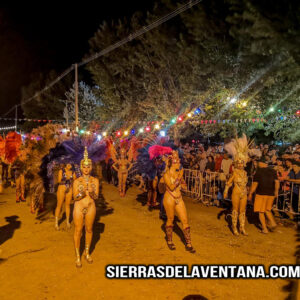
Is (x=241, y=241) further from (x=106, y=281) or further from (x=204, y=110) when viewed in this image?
(x=204, y=110)

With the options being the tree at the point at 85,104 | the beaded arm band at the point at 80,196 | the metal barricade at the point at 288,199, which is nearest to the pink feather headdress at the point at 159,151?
the metal barricade at the point at 288,199

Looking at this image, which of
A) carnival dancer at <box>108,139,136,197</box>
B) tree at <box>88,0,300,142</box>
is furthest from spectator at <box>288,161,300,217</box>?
carnival dancer at <box>108,139,136,197</box>

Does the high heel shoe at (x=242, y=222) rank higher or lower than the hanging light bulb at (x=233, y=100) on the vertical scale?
lower

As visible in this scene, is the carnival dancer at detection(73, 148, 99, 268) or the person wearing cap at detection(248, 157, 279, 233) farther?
the person wearing cap at detection(248, 157, 279, 233)

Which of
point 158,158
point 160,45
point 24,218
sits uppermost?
point 160,45

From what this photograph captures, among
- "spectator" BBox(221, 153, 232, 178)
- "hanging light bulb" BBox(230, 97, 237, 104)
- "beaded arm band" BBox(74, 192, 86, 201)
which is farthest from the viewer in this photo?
"hanging light bulb" BBox(230, 97, 237, 104)

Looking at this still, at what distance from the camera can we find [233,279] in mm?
4770

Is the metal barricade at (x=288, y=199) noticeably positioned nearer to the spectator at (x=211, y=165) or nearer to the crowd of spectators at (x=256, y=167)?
the crowd of spectators at (x=256, y=167)

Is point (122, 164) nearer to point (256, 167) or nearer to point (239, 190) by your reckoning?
point (256, 167)

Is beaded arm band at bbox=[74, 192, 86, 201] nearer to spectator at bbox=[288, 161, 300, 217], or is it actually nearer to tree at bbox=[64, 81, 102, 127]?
spectator at bbox=[288, 161, 300, 217]

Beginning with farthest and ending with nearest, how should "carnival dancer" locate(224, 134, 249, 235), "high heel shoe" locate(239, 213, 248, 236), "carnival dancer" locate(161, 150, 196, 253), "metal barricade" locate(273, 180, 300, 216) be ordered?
"metal barricade" locate(273, 180, 300, 216)
"high heel shoe" locate(239, 213, 248, 236)
"carnival dancer" locate(224, 134, 249, 235)
"carnival dancer" locate(161, 150, 196, 253)

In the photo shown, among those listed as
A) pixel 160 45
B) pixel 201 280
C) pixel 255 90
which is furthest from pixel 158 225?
pixel 160 45

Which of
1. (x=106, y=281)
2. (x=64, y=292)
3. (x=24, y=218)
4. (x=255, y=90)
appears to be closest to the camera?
(x=64, y=292)

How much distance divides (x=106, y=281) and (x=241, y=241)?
10.7 ft
